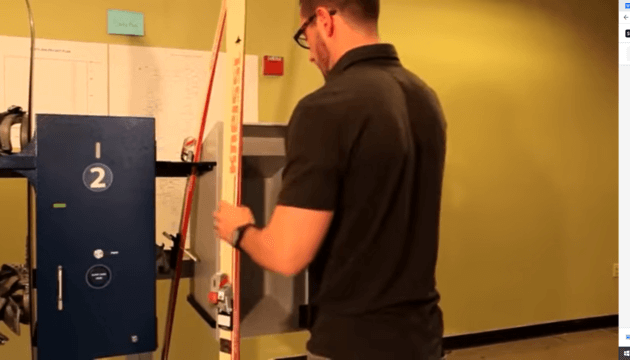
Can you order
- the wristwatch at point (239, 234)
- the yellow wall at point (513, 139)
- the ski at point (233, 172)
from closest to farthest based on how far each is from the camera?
1. the wristwatch at point (239, 234)
2. the ski at point (233, 172)
3. the yellow wall at point (513, 139)

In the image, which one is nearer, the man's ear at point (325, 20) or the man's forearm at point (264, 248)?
the man's forearm at point (264, 248)

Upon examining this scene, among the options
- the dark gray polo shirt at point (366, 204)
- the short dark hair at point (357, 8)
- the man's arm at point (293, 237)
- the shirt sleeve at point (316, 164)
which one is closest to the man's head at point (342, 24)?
the short dark hair at point (357, 8)

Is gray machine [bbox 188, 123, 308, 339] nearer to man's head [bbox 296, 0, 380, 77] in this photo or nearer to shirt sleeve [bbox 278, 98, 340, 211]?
man's head [bbox 296, 0, 380, 77]

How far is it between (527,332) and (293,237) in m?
3.09

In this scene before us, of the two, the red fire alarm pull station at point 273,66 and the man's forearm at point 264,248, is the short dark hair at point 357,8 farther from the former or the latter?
the red fire alarm pull station at point 273,66

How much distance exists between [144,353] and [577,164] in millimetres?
3239

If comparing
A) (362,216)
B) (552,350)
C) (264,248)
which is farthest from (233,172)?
(552,350)

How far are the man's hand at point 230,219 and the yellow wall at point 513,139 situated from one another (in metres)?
1.71

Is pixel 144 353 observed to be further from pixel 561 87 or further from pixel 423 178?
pixel 561 87

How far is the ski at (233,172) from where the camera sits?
4.65ft

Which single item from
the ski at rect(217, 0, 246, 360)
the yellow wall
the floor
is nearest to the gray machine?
the ski at rect(217, 0, 246, 360)

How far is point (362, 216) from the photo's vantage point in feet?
3.73

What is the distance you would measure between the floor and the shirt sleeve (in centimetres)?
256

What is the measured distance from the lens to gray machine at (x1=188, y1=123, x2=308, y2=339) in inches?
64.5
